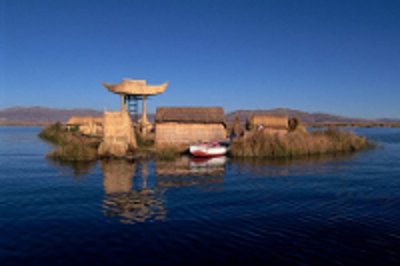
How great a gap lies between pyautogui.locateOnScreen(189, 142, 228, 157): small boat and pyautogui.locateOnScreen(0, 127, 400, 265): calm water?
23.7 ft

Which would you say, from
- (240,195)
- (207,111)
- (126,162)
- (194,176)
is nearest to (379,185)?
(240,195)

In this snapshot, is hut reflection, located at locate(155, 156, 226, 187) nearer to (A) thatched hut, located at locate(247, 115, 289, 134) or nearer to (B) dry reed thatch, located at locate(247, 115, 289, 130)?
(A) thatched hut, located at locate(247, 115, 289, 134)

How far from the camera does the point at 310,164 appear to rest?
23047 mm

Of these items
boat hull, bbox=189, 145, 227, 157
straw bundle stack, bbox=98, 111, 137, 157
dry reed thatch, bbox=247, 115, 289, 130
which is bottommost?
boat hull, bbox=189, 145, 227, 157

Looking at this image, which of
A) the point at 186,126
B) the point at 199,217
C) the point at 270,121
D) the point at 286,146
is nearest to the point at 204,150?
the point at 186,126

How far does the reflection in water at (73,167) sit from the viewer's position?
19.4m

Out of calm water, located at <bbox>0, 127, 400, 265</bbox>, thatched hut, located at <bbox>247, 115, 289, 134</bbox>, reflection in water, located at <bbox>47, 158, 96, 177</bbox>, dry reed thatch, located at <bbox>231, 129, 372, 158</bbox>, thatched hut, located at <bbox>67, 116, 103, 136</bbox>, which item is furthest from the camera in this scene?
thatched hut, located at <bbox>67, 116, 103, 136</bbox>

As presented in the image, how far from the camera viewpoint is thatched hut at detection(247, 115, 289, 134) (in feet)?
115

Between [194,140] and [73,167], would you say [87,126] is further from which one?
[73,167]

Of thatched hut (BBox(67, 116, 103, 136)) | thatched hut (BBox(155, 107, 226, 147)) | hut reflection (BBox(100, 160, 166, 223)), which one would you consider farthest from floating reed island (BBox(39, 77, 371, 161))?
thatched hut (BBox(67, 116, 103, 136))

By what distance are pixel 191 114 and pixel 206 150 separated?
5104mm

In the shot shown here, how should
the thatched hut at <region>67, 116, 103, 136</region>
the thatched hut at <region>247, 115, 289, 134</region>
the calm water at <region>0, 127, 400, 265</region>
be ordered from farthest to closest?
the thatched hut at <region>67, 116, 103, 136</region>
the thatched hut at <region>247, 115, 289, 134</region>
the calm water at <region>0, 127, 400, 265</region>

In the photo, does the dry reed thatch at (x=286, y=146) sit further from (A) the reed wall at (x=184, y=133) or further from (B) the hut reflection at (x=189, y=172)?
(A) the reed wall at (x=184, y=133)

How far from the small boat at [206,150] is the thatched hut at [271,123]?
8.69m
